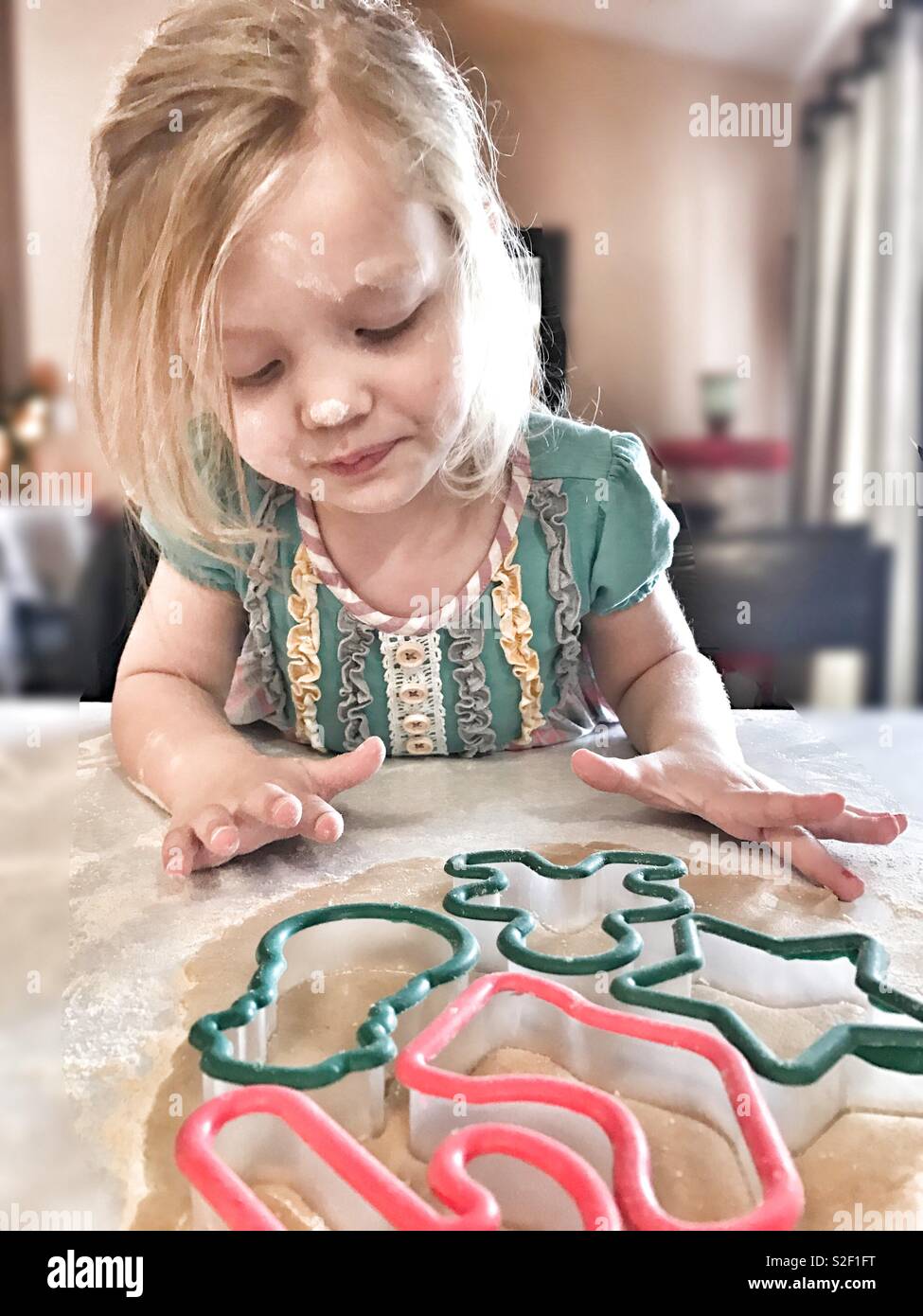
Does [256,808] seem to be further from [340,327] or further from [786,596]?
[786,596]

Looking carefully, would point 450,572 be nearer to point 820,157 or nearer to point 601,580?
point 601,580

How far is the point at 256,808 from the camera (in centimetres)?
60

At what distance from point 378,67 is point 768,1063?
0.53 m

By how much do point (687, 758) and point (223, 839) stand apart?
252 mm

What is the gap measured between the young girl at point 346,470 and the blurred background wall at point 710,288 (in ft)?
0.41

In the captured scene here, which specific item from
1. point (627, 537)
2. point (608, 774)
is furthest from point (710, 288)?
point (608, 774)

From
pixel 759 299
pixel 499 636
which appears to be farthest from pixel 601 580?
pixel 759 299

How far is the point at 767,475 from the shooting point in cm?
139

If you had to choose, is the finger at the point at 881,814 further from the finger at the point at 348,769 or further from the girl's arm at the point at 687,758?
the finger at the point at 348,769

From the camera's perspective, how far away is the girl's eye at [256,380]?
2.09 ft

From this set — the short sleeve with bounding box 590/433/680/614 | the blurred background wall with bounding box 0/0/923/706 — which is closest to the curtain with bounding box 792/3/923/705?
the blurred background wall with bounding box 0/0/923/706

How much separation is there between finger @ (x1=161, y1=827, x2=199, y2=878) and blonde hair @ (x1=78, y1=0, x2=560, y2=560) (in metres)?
0.22

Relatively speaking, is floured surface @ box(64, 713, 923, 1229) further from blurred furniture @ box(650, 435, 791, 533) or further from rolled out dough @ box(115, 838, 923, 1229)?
blurred furniture @ box(650, 435, 791, 533)
